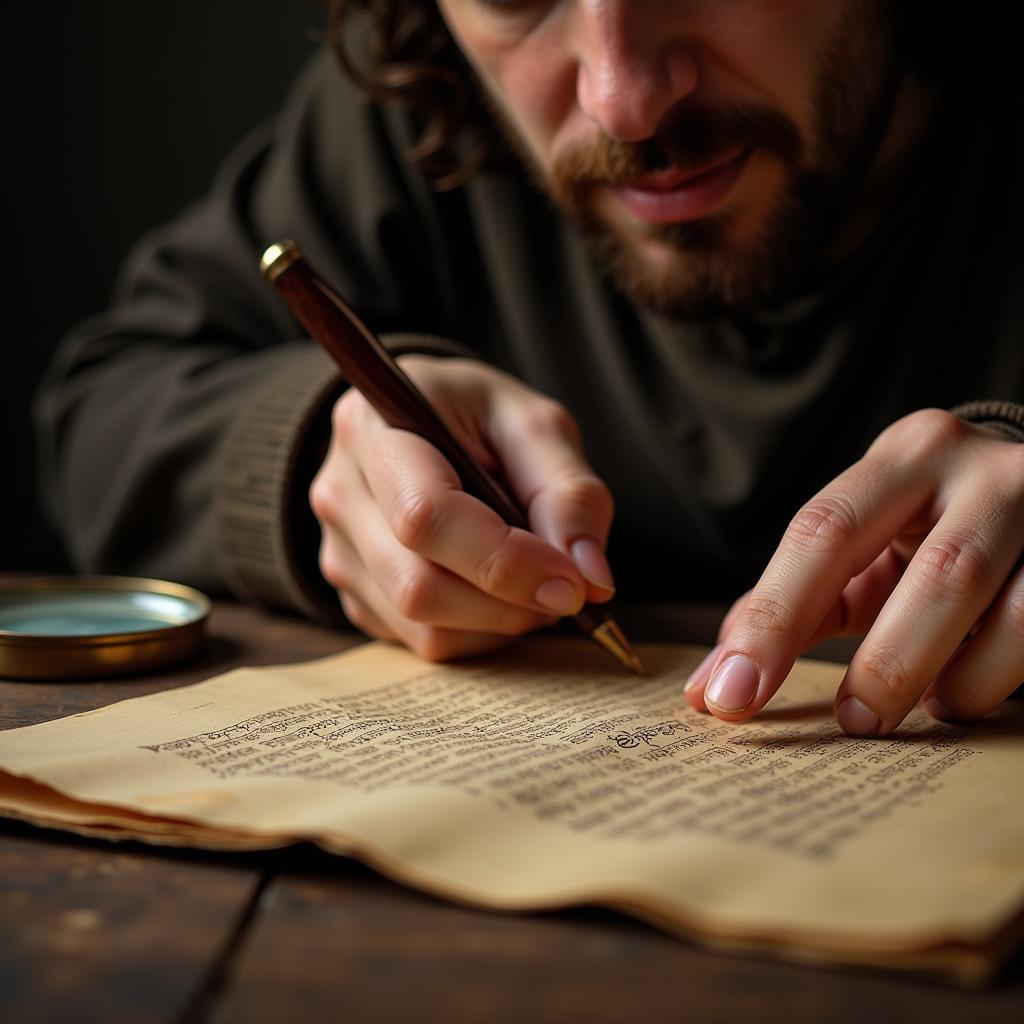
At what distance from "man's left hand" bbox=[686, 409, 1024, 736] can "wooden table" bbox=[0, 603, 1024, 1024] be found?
0.83 feet

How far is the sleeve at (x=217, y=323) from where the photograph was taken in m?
1.26

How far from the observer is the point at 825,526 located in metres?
0.70

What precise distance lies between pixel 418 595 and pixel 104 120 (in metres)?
1.72

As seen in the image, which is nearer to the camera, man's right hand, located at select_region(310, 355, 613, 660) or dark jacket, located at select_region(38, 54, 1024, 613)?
man's right hand, located at select_region(310, 355, 613, 660)

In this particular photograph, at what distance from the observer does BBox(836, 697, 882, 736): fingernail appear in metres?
0.65

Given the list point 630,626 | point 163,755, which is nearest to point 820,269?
point 630,626

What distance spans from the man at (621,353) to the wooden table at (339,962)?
0.27 metres

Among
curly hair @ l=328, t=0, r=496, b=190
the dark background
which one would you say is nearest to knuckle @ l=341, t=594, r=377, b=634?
curly hair @ l=328, t=0, r=496, b=190

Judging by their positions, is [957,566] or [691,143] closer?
[957,566]

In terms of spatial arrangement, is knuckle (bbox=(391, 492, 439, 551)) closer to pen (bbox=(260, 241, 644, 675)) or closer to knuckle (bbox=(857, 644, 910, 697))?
pen (bbox=(260, 241, 644, 675))

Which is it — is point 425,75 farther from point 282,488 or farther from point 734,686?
point 734,686

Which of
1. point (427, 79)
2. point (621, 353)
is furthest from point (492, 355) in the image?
point (427, 79)

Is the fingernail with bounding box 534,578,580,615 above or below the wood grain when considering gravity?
above

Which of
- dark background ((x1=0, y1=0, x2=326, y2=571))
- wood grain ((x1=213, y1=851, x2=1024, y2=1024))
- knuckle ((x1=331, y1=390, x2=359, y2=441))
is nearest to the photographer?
wood grain ((x1=213, y1=851, x2=1024, y2=1024))
